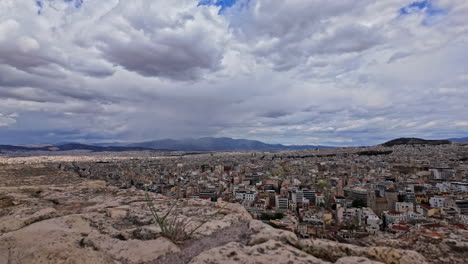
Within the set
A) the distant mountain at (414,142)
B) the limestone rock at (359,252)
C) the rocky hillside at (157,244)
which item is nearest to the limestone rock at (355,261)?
the rocky hillside at (157,244)

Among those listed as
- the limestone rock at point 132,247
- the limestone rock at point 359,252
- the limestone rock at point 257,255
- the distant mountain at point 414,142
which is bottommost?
the limestone rock at point 132,247

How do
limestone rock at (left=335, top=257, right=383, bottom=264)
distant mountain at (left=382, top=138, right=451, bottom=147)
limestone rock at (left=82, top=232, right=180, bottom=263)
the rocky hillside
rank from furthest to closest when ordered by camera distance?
distant mountain at (left=382, top=138, right=451, bottom=147) → limestone rock at (left=82, top=232, right=180, bottom=263) → the rocky hillside → limestone rock at (left=335, top=257, right=383, bottom=264)

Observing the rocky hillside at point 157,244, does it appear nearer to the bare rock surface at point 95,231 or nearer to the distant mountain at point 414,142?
the bare rock surface at point 95,231

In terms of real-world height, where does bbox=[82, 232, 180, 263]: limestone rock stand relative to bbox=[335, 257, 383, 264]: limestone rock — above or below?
below

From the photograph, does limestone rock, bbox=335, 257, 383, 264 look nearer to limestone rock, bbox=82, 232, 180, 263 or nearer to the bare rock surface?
the bare rock surface

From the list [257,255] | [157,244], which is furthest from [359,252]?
[157,244]

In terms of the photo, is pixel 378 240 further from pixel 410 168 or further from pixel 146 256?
pixel 410 168

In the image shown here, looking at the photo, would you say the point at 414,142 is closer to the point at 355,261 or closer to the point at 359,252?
the point at 359,252

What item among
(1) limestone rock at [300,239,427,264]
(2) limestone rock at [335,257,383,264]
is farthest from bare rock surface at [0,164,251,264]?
(2) limestone rock at [335,257,383,264]

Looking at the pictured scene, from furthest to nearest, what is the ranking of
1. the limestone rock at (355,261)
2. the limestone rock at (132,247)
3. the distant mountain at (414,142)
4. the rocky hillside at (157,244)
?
the distant mountain at (414,142), the limestone rock at (132,247), the rocky hillside at (157,244), the limestone rock at (355,261)

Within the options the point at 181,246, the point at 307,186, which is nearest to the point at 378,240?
the point at 181,246

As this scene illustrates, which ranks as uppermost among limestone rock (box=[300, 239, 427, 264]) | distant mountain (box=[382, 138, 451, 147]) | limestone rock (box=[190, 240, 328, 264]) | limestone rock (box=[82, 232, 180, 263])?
distant mountain (box=[382, 138, 451, 147])

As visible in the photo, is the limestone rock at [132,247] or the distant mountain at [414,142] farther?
the distant mountain at [414,142]
